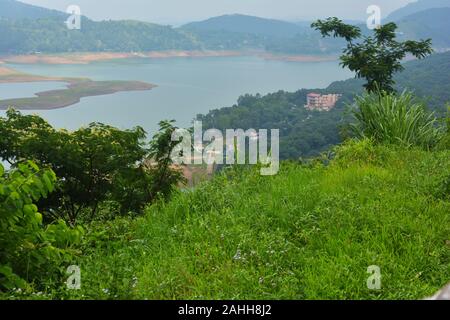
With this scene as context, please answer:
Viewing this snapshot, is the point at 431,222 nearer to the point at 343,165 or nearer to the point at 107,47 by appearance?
the point at 343,165

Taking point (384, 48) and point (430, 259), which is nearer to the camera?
point (430, 259)

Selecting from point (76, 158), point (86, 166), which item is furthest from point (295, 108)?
point (76, 158)

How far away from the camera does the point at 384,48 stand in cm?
800

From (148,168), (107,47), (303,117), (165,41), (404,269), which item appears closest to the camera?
(404,269)

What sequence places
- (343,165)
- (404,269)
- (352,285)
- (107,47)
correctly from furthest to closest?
(107,47) < (343,165) < (404,269) < (352,285)

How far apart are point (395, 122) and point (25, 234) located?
14.9ft

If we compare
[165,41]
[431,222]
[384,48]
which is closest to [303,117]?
[384,48]

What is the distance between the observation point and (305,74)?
79.6 m

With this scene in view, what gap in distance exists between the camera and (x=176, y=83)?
78062mm

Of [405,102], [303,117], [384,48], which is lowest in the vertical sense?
[303,117]

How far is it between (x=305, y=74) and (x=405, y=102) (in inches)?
2969

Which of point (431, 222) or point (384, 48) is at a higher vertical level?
point (384, 48)

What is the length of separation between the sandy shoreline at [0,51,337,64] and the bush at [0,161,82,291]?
201ft

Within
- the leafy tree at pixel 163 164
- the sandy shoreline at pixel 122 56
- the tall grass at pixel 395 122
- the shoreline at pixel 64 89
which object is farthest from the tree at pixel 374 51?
the sandy shoreline at pixel 122 56
